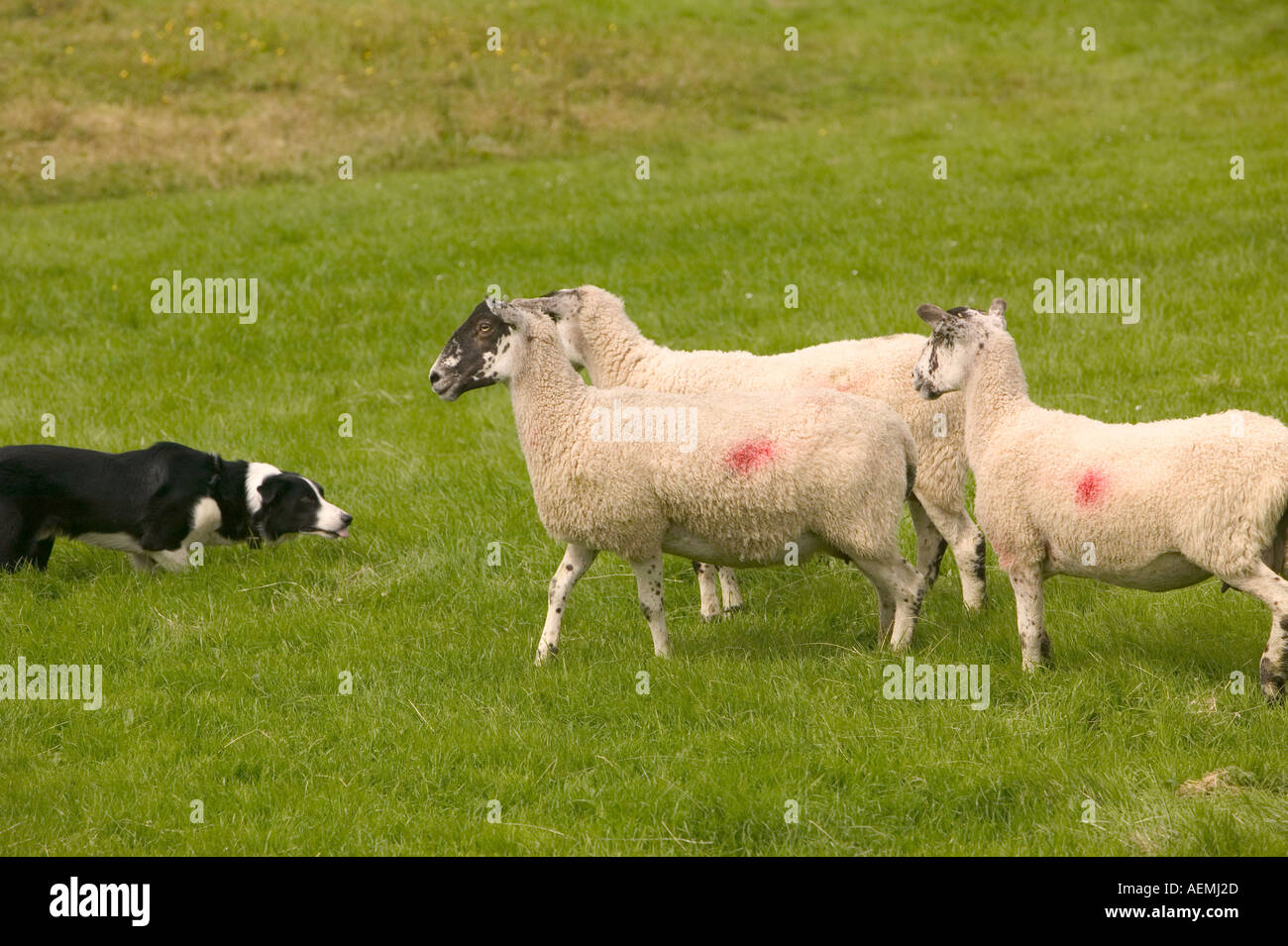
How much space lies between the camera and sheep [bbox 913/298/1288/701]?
686cm

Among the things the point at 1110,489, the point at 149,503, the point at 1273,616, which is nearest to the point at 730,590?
the point at 1110,489

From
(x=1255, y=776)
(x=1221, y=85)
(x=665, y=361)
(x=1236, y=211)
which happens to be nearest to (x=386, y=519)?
(x=665, y=361)

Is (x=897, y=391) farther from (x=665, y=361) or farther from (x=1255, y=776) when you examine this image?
(x=1255, y=776)

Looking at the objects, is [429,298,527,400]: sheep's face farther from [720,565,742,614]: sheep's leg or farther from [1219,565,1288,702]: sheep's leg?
[1219,565,1288,702]: sheep's leg

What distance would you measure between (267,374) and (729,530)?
8.81 meters

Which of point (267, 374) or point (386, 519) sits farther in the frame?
point (267, 374)

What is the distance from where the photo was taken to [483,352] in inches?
333

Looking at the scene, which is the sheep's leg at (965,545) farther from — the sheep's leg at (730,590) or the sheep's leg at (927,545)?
the sheep's leg at (730,590)

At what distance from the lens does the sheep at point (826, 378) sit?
900 centimetres

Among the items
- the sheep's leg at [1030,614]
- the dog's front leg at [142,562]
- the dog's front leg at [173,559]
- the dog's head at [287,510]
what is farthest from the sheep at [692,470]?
the dog's front leg at [142,562]

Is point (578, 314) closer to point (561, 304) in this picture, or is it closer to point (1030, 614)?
point (561, 304)

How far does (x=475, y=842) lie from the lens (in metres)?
6.44

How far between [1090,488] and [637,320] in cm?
974

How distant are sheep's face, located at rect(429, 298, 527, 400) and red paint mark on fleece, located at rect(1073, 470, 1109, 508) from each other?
3.38m
